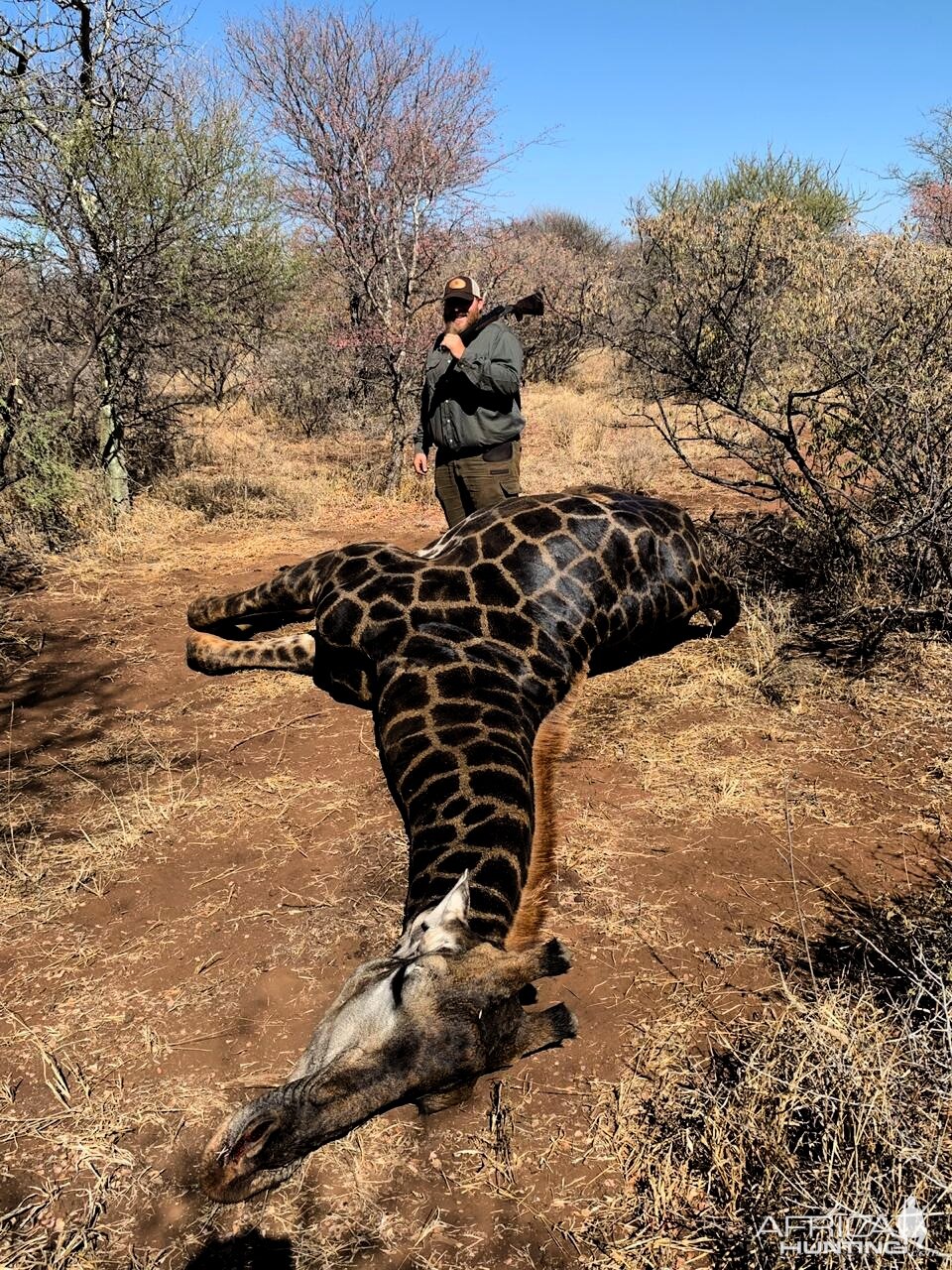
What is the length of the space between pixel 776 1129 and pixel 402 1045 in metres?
1.05

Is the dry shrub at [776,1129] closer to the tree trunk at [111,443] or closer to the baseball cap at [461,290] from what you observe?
the baseball cap at [461,290]

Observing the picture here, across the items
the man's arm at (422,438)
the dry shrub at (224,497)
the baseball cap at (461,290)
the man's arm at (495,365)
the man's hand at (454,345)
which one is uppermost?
the baseball cap at (461,290)

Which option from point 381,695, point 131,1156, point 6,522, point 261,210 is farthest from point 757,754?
point 261,210

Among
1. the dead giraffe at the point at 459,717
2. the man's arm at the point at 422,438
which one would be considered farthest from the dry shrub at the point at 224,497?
the dead giraffe at the point at 459,717

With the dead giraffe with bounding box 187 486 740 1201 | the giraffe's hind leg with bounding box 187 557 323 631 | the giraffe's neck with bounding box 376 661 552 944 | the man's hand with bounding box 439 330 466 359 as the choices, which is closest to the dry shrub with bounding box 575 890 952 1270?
the dead giraffe with bounding box 187 486 740 1201

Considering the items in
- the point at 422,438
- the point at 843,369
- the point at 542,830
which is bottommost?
the point at 542,830

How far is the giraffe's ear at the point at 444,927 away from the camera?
2.26 m

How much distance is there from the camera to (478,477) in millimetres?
5871

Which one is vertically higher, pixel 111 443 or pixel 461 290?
pixel 461 290

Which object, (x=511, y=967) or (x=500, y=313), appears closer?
(x=511, y=967)

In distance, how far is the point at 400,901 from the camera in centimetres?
324

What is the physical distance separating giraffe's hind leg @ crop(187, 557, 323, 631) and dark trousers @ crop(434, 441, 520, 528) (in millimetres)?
1340

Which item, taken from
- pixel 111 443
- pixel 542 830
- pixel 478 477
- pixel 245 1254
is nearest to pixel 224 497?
pixel 111 443

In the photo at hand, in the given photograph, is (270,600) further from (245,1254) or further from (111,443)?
(111,443)
